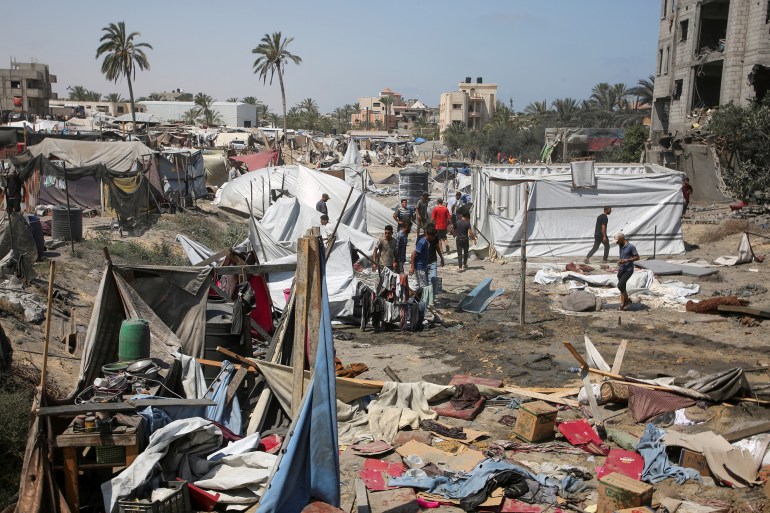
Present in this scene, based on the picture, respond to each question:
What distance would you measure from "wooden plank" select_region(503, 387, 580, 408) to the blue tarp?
342 centimetres

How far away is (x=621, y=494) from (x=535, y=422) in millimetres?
1620

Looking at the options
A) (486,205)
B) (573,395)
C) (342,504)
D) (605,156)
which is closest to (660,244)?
(486,205)

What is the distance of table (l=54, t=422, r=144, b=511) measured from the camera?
18.5 feet

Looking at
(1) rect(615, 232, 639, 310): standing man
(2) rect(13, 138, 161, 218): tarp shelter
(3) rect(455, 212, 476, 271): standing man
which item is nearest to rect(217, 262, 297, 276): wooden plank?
(1) rect(615, 232, 639, 310): standing man

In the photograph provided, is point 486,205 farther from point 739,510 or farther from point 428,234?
point 739,510

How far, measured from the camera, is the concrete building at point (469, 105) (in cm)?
8894

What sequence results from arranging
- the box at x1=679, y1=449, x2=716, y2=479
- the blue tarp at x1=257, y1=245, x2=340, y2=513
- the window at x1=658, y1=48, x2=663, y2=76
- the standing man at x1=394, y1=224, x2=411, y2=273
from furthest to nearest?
1. the window at x1=658, y1=48, x2=663, y2=76
2. the standing man at x1=394, y1=224, x2=411, y2=273
3. the box at x1=679, y1=449, x2=716, y2=479
4. the blue tarp at x1=257, y1=245, x2=340, y2=513

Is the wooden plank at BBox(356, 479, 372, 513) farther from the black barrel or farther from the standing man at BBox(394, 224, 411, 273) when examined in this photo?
the black barrel

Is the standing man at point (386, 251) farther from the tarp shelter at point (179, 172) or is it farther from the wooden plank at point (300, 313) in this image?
the tarp shelter at point (179, 172)

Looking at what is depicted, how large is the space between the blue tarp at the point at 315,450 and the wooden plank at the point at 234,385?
2125 millimetres

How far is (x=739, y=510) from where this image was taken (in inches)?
233

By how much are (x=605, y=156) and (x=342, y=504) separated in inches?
1508

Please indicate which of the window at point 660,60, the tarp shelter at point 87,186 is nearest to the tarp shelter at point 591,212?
the tarp shelter at point 87,186

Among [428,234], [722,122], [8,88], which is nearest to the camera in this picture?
[428,234]
